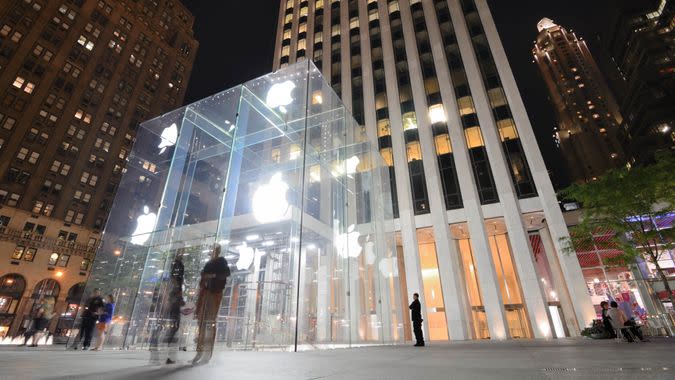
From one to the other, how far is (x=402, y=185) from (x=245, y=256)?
14.4 meters

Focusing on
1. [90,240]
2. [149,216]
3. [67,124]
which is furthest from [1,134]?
[149,216]

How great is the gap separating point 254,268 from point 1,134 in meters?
42.7

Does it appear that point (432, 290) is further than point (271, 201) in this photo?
Yes

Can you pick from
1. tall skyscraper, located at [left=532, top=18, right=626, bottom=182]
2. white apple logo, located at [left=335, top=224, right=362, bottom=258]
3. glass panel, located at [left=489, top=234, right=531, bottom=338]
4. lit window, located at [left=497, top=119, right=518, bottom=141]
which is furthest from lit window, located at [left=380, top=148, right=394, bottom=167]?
tall skyscraper, located at [left=532, top=18, right=626, bottom=182]

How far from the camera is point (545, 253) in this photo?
21.5 m

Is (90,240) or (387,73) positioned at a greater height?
(387,73)

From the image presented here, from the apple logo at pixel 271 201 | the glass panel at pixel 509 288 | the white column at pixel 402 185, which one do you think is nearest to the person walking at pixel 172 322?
the apple logo at pixel 271 201

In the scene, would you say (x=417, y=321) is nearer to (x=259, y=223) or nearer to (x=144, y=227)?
(x=259, y=223)

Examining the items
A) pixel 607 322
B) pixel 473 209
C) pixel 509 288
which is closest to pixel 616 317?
pixel 607 322

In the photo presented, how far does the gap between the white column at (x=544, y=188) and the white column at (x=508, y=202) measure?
1334 millimetres

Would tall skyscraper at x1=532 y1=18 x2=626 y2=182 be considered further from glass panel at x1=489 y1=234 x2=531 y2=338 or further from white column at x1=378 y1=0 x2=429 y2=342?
white column at x1=378 y1=0 x2=429 y2=342

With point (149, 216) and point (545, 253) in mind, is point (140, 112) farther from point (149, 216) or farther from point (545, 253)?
point (545, 253)

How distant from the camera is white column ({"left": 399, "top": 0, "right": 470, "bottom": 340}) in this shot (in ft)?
58.0

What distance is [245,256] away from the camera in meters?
8.77
